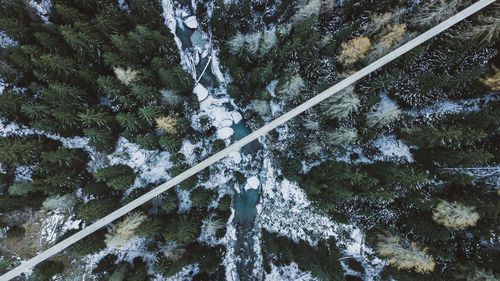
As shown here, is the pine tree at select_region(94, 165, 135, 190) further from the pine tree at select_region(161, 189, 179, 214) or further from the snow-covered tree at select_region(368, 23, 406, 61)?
the snow-covered tree at select_region(368, 23, 406, 61)

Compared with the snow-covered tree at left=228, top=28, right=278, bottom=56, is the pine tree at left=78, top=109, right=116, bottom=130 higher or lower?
lower

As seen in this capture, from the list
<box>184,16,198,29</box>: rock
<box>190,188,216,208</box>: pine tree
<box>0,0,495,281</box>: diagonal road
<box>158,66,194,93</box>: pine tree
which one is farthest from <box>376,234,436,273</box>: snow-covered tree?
<box>184,16,198,29</box>: rock

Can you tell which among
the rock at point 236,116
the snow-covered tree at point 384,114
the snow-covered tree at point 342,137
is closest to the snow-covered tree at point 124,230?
the rock at point 236,116

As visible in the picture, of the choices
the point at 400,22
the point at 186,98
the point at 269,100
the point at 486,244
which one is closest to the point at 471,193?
the point at 486,244

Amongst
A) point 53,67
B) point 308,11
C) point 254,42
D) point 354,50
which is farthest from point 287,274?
point 53,67

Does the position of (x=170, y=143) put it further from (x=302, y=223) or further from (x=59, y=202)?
(x=302, y=223)

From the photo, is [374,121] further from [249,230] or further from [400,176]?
[249,230]

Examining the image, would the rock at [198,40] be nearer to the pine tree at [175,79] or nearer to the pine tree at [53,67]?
the pine tree at [175,79]
